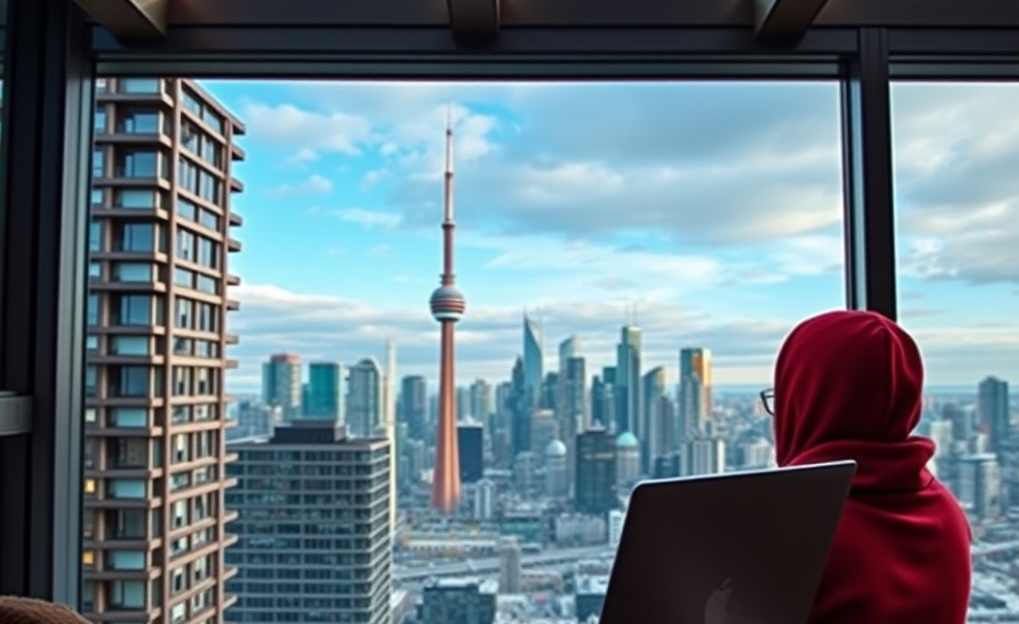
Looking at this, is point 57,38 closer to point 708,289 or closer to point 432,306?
point 432,306

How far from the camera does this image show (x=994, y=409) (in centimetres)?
234

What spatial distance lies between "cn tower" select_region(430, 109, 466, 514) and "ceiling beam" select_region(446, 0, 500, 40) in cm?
30

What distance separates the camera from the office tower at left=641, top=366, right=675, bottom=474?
7.62 feet

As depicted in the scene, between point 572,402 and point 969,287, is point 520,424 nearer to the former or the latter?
point 572,402

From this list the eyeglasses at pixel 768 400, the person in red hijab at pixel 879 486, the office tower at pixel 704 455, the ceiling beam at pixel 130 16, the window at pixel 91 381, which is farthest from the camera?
the office tower at pixel 704 455

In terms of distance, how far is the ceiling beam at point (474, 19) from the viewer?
6.77ft

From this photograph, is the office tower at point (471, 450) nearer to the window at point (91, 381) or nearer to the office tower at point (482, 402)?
the office tower at point (482, 402)

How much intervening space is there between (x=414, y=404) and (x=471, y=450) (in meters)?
0.19

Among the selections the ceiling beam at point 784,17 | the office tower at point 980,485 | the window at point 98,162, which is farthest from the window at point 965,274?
the window at point 98,162

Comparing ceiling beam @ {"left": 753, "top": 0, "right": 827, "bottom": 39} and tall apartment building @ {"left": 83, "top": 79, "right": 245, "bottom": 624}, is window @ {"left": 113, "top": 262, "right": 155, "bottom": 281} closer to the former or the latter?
tall apartment building @ {"left": 83, "top": 79, "right": 245, "bottom": 624}

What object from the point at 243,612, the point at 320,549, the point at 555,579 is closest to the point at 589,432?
the point at 555,579

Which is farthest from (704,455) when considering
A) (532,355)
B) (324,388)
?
(324,388)

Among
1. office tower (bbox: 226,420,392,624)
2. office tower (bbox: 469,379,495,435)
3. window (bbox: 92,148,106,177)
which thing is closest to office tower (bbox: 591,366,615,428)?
office tower (bbox: 469,379,495,435)

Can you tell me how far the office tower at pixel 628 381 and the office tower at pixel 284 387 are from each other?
0.82 m
